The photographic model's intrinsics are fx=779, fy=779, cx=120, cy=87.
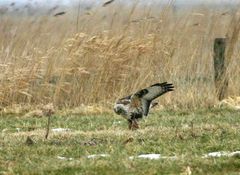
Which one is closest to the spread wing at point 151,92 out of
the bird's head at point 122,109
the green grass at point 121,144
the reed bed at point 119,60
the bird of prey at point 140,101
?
the bird of prey at point 140,101

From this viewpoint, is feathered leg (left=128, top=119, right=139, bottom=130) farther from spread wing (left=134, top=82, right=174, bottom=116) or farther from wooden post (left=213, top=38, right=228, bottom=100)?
wooden post (left=213, top=38, right=228, bottom=100)

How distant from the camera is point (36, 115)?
39.5 feet

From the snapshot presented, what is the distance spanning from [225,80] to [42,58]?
3160mm

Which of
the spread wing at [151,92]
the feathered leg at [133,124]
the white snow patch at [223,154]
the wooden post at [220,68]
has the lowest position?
the wooden post at [220,68]

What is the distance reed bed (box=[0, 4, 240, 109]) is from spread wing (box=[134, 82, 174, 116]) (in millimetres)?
3649

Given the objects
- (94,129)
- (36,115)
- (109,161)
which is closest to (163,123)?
(94,129)

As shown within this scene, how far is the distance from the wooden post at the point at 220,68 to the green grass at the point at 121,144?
59.6 inches

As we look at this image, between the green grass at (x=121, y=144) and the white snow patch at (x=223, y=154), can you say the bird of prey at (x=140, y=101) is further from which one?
the white snow patch at (x=223, y=154)

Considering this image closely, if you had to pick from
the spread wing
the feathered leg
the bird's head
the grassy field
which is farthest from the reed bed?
the spread wing

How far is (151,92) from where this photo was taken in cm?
884

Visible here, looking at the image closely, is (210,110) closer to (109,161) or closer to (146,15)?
(146,15)

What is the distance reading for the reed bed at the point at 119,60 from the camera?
515 inches

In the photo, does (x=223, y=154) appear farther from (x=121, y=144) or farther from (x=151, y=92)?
(x=151, y=92)

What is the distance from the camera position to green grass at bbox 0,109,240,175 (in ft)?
21.4
